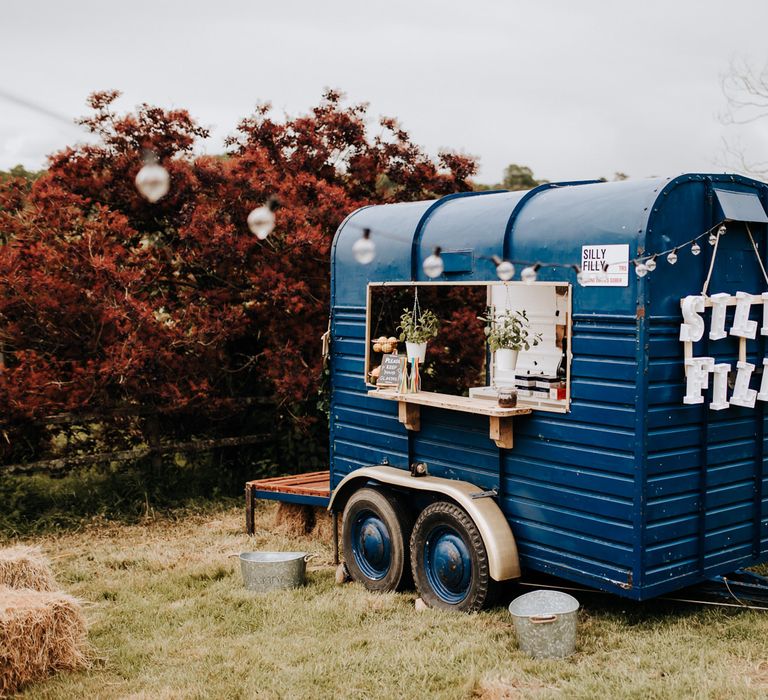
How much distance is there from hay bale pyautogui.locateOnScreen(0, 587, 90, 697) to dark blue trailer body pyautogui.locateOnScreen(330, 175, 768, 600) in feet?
8.55

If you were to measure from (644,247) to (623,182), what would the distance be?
58 cm

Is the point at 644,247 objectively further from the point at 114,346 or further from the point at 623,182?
the point at 114,346

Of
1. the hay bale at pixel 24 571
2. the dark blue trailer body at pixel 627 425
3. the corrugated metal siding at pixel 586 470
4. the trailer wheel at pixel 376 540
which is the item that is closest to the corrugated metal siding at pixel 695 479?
the dark blue trailer body at pixel 627 425

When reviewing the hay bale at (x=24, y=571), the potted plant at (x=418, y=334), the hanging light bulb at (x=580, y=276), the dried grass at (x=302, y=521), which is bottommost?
the dried grass at (x=302, y=521)

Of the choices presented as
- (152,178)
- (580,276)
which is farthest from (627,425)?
(152,178)

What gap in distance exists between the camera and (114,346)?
326 inches

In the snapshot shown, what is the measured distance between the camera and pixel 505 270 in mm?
5473

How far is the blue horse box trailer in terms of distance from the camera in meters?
5.09

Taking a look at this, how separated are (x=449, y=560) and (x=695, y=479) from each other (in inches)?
64.8

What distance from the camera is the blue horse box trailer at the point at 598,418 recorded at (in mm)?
5086

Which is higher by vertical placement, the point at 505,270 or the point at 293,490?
the point at 505,270

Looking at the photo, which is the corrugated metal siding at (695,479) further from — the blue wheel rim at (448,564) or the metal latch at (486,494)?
the blue wheel rim at (448,564)

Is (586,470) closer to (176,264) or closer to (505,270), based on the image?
(505,270)

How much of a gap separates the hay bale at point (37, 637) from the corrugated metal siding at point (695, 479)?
3.23 metres
